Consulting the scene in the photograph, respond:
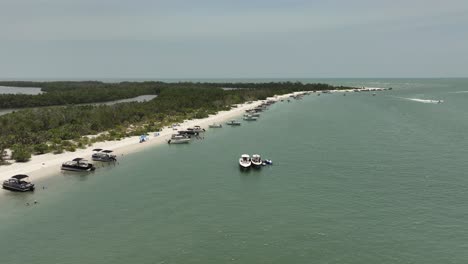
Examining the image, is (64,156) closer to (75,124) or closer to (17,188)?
(17,188)

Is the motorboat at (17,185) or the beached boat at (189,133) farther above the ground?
the beached boat at (189,133)

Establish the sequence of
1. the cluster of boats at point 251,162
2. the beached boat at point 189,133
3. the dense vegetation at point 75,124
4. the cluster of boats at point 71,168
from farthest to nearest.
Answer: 1. the beached boat at point 189,133
2. the dense vegetation at point 75,124
3. the cluster of boats at point 251,162
4. the cluster of boats at point 71,168

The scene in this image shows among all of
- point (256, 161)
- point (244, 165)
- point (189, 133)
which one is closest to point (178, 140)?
point (189, 133)

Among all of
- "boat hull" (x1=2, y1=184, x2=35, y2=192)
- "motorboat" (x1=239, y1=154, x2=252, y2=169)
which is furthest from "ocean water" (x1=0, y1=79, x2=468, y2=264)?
"motorboat" (x1=239, y1=154, x2=252, y2=169)

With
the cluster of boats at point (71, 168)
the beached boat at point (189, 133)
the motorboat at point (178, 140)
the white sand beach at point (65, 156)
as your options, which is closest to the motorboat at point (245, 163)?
the cluster of boats at point (71, 168)

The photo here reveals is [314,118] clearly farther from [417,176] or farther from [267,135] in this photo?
[417,176]

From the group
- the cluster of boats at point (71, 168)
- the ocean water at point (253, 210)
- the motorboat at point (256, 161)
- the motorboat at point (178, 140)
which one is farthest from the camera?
the motorboat at point (178, 140)

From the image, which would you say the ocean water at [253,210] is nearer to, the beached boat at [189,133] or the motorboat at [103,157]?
the motorboat at [103,157]
